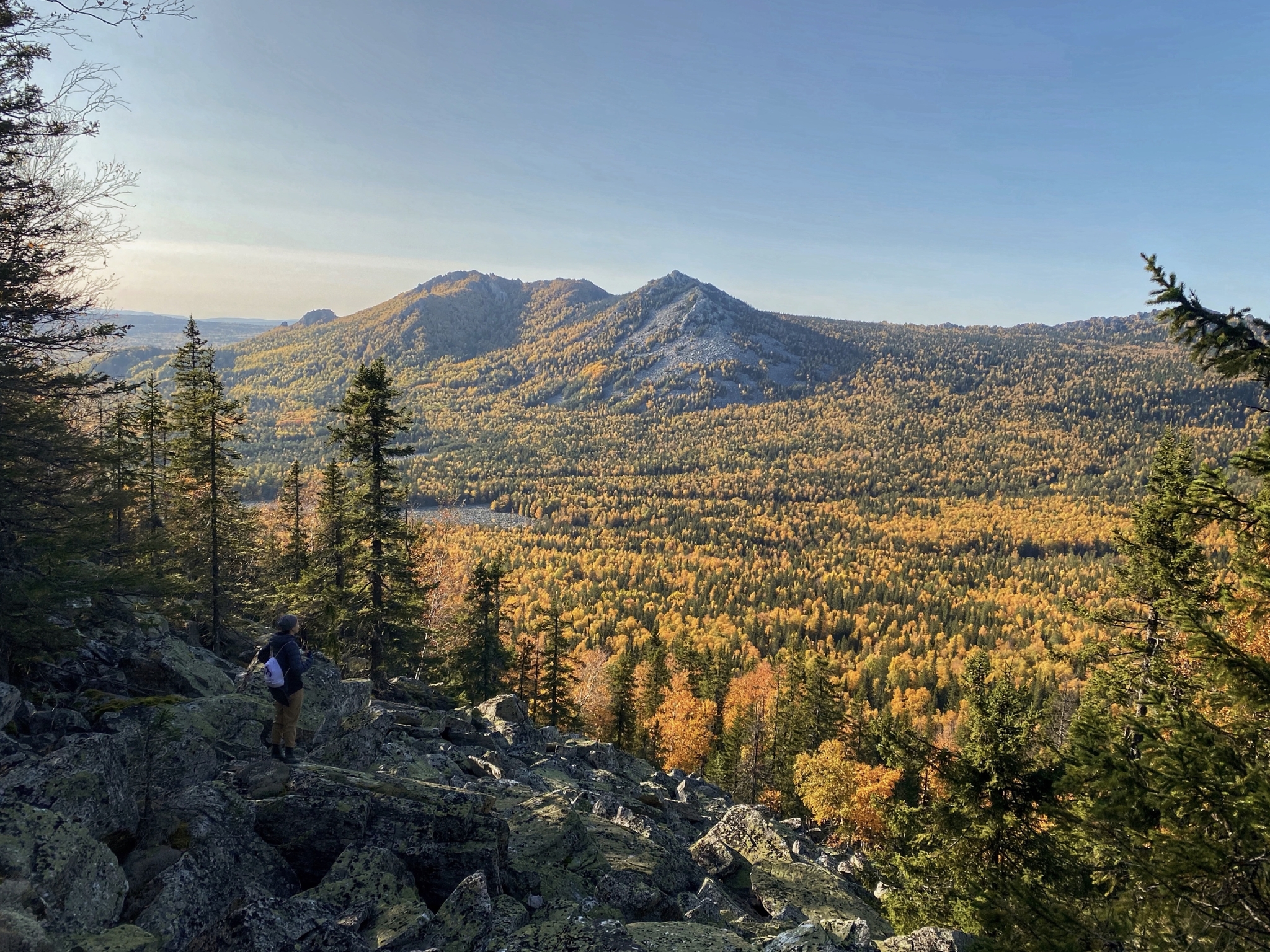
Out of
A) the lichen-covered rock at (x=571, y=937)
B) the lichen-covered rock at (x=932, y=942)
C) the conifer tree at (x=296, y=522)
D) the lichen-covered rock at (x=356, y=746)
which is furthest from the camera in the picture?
the conifer tree at (x=296, y=522)

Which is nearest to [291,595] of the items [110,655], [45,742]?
[110,655]

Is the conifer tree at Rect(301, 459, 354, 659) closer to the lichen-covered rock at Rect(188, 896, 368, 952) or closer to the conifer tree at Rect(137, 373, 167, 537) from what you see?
the conifer tree at Rect(137, 373, 167, 537)

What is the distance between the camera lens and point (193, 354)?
91.8ft

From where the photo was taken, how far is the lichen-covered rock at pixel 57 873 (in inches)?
239

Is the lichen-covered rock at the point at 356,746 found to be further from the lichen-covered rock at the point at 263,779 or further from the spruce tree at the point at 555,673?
the spruce tree at the point at 555,673

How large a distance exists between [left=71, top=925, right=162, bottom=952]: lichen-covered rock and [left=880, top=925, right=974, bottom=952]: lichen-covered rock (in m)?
10.6

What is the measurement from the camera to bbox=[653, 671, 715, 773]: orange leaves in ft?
181

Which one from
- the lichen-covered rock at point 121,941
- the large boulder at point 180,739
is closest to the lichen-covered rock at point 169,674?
the large boulder at point 180,739

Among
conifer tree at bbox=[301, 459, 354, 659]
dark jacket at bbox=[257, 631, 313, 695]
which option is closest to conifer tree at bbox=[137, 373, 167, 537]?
conifer tree at bbox=[301, 459, 354, 659]

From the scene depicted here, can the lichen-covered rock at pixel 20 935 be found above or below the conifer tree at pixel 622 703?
above

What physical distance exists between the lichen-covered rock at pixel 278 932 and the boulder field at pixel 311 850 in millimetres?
17

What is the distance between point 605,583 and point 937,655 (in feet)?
266

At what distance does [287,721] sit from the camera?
1139cm

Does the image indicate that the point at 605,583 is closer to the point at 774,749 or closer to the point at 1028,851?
the point at 774,749
